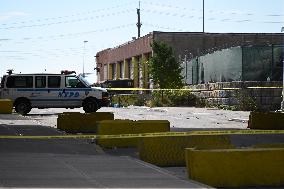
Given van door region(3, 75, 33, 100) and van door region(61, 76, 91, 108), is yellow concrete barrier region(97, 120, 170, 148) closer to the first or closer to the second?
van door region(61, 76, 91, 108)

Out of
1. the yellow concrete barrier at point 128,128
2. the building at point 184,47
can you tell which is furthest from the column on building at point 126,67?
the yellow concrete barrier at point 128,128

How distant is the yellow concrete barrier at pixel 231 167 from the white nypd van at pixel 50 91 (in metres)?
24.5

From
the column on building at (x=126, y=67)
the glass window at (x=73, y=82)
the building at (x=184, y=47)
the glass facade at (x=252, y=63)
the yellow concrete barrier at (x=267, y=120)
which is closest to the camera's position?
the yellow concrete barrier at (x=267, y=120)

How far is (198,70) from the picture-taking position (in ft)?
185

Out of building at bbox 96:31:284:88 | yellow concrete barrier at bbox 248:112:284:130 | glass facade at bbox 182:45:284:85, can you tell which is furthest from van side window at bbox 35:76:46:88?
building at bbox 96:31:284:88

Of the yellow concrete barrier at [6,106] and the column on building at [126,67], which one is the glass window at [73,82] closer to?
the yellow concrete barrier at [6,106]

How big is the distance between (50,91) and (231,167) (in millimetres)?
25169

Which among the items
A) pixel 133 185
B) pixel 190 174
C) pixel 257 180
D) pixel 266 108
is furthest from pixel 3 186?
pixel 266 108

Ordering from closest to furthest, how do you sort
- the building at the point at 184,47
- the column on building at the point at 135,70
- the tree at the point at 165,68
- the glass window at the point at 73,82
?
the glass window at the point at 73,82, the tree at the point at 165,68, the building at the point at 184,47, the column on building at the point at 135,70

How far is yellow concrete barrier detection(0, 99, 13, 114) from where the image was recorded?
3569 cm

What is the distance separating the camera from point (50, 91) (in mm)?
35688

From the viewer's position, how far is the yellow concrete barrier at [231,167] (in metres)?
11.3

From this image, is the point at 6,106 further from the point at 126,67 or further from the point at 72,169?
the point at 126,67

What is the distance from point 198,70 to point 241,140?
36.8m
